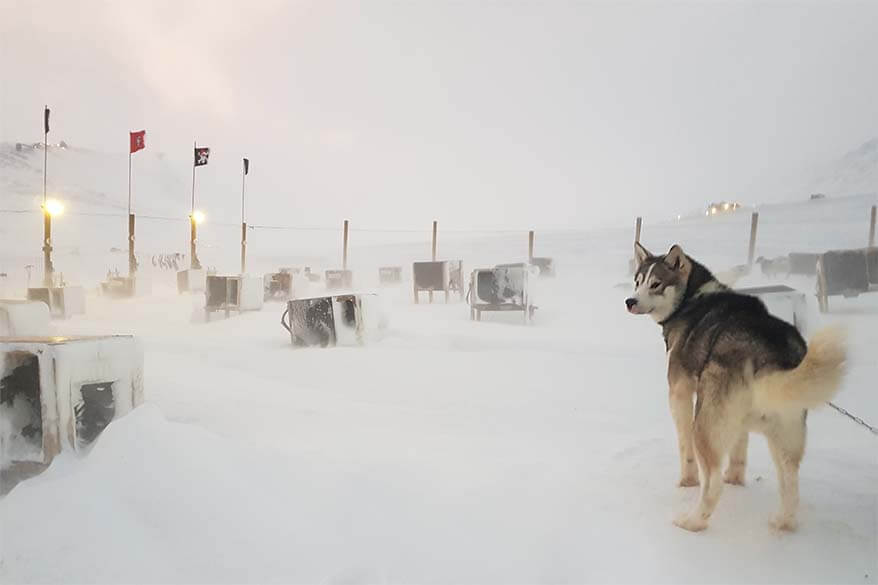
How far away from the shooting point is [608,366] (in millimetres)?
3846

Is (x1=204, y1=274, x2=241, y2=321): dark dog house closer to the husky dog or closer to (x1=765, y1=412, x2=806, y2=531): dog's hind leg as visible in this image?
the husky dog

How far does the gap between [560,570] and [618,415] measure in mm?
1738

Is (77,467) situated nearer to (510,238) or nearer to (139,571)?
(139,571)

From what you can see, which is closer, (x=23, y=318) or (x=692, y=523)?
(x=692, y=523)

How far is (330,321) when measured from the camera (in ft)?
15.1

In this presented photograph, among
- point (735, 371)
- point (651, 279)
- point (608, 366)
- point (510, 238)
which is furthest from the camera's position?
point (510, 238)

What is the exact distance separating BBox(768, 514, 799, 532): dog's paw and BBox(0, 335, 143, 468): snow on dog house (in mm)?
2583

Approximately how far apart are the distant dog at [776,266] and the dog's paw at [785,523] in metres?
6.67

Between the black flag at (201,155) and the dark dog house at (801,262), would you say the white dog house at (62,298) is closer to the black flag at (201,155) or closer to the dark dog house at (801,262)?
the black flag at (201,155)

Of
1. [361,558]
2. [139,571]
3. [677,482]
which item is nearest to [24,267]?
[139,571]

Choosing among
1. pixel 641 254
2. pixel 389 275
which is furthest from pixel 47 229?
pixel 389 275

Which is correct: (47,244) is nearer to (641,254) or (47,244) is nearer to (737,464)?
(641,254)

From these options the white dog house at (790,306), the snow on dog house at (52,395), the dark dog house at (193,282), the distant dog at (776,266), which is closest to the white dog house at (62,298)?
the dark dog house at (193,282)

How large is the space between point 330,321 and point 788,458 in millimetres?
3921
